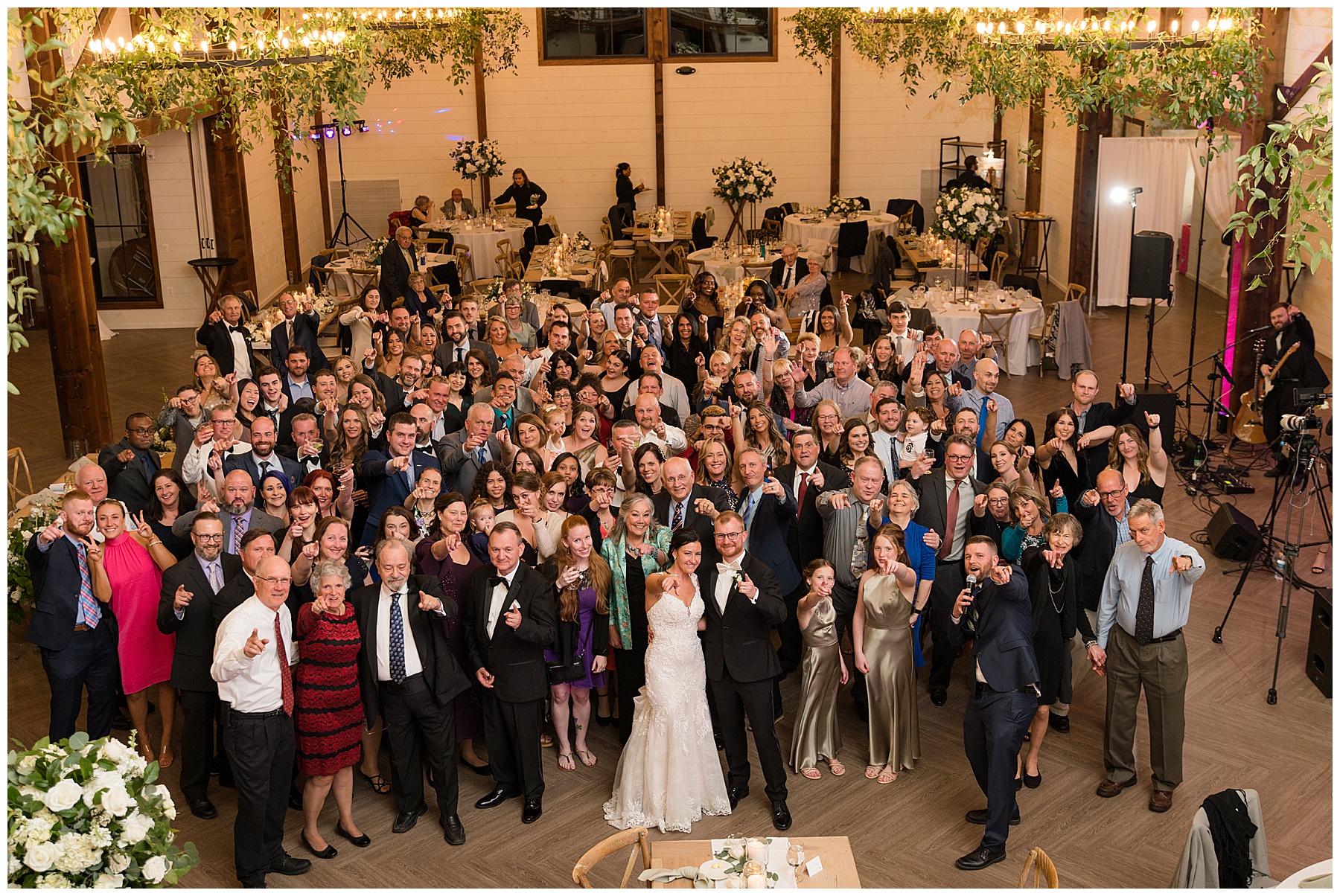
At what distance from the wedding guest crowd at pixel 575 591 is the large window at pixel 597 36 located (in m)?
12.9

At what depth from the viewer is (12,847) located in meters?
3.18

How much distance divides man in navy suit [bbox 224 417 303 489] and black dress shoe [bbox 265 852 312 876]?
1982mm

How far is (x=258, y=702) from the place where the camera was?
195 inches

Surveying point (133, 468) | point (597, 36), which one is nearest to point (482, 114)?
point (597, 36)

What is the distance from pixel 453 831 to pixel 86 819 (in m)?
2.39

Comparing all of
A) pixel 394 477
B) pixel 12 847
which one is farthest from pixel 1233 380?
pixel 12 847

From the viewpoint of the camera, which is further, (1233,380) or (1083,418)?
(1233,380)

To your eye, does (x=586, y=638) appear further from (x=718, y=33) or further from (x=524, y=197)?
(x=718, y=33)

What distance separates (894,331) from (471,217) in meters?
9.15

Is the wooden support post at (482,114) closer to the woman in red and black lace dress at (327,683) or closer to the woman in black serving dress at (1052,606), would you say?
the woman in red and black lace dress at (327,683)

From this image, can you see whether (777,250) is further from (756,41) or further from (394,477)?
Result: (394,477)

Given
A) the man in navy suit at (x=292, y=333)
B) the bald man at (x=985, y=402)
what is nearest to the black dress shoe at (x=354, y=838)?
the bald man at (x=985, y=402)

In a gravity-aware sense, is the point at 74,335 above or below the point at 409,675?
above

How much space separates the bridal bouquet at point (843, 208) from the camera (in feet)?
56.3
